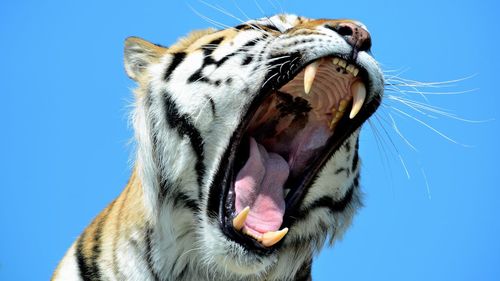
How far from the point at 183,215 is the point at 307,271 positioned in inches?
19.0

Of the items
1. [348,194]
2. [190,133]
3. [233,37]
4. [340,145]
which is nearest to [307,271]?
[348,194]

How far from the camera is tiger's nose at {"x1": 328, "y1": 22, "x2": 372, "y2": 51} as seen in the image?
6.29ft

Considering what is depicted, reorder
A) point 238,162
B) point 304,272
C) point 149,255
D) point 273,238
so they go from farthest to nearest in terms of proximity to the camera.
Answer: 1. point 304,272
2. point 238,162
3. point 149,255
4. point 273,238

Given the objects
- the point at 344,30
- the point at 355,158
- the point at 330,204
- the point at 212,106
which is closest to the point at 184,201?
the point at 212,106

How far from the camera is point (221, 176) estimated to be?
6.75 ft

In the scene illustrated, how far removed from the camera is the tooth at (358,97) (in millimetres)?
1941

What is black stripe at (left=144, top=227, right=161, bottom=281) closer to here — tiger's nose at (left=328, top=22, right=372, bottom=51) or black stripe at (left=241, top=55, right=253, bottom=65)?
black stripe at (left=241, top=55, right=253, bottom=65)

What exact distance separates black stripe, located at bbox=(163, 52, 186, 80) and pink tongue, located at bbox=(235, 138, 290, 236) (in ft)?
1.06

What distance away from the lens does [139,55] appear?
2.36 meters

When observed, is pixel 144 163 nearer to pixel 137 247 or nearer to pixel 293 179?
pixel 137 247

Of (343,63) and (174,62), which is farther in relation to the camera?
(174,62)

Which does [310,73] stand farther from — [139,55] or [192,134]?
[139,55]

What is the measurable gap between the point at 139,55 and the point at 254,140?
1.61ft

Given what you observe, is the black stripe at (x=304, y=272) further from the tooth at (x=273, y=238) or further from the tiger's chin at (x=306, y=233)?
the tooth at (x=273, y=238)
